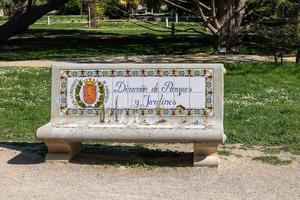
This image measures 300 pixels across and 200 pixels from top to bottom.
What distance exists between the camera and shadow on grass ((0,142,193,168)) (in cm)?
812

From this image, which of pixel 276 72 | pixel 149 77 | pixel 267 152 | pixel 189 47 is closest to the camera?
pixel 149 77

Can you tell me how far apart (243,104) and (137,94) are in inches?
196

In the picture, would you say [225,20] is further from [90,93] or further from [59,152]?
[59,152]

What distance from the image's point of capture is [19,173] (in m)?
7.64

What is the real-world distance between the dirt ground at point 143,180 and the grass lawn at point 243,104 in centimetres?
132

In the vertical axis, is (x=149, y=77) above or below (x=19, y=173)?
above

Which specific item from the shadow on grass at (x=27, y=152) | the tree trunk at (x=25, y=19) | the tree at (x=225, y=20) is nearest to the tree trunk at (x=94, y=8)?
the tree at (x=225, y=20)

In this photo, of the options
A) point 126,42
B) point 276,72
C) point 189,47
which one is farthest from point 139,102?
point 126,42

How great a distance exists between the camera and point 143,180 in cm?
734

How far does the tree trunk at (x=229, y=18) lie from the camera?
25.0 m

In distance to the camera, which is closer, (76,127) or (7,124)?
(76,127)

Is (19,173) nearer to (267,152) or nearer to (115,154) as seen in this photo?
(115,154)

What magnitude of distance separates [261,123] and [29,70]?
892 centimetres

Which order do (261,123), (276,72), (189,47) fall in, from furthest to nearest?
1. (189,47)
2. (276,72)
3. (261,123)
